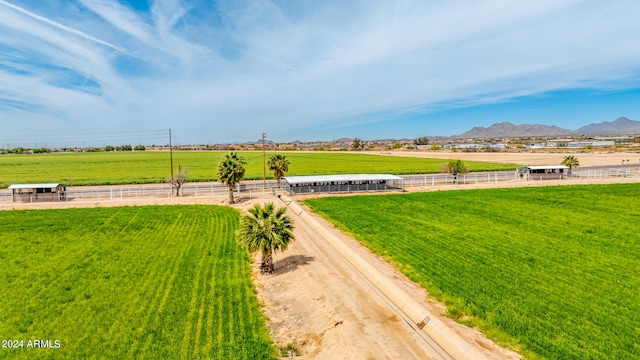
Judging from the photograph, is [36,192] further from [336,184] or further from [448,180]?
[448,180]

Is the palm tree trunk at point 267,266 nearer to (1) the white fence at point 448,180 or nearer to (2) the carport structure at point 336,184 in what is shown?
(2) the carport structure at point 336,184

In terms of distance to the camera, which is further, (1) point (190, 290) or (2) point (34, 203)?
(2) point (34, 203)

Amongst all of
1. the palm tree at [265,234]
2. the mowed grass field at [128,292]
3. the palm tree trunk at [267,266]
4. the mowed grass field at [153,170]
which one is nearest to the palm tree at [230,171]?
the mowed grass field at [128,292]

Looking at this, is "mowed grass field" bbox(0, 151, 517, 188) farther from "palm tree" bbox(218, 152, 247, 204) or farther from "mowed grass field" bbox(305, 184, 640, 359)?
"mowed grass field" bbox(305, 184, 640, 359)

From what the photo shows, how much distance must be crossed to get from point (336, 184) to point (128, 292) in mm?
37851

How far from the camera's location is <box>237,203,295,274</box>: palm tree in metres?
21.8

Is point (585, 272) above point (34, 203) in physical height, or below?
below

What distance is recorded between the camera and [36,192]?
46.3m

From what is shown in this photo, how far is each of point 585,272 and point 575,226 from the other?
1317cm

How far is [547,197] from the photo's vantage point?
4569cm

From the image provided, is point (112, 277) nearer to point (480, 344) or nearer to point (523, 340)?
point (480, 344)

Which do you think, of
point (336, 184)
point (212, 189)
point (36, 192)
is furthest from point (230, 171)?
point (36, 192)

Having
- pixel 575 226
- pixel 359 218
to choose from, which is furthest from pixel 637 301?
pixel 359 218

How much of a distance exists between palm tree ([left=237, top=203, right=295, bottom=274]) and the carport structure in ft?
93.5
